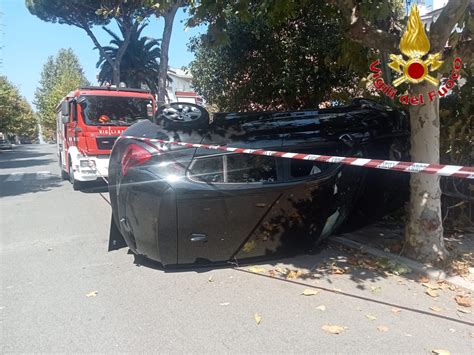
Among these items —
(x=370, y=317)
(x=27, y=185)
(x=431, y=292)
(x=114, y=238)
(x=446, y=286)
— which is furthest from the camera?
(x=27, y=185)

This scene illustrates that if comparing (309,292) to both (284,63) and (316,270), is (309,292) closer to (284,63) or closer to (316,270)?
(316,270)

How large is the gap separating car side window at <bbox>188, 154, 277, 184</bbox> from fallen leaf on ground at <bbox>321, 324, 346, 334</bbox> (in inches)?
61.7

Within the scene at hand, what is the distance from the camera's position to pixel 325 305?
12.0 feet

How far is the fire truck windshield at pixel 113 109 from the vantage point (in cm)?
1020

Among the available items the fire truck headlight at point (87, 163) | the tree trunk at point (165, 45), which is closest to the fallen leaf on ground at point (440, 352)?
the fire truck headlight at point (87, 163)

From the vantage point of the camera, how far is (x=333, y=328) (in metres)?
3.27

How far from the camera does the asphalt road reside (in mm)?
3092

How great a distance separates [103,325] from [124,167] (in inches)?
64.6

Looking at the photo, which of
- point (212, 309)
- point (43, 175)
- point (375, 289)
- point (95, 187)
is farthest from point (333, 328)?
point (43, 175)

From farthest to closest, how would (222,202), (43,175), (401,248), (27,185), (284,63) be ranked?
1. (43,175)
2. (27,185)
3. (284,63)
4. (401,248)
5. (222,202)

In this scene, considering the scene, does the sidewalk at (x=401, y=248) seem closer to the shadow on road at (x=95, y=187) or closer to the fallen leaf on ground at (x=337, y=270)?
the fallen leaf on ground at (x=337, y=270)

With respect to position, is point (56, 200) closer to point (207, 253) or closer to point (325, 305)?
point (207, 253)

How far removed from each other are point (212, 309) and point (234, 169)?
4.58ft

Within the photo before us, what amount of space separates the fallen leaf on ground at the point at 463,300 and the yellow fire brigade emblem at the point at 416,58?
2026 millimetres
